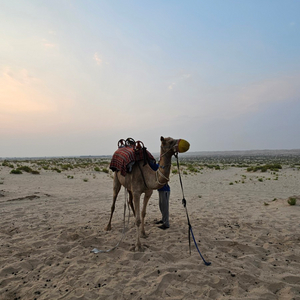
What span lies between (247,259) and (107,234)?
352cm

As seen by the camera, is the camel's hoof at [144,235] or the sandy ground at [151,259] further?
the camel's hoof at [144,235]

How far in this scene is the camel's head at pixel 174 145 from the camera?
4281 millimetres

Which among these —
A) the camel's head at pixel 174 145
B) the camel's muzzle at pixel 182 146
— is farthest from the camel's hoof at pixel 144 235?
the camel's muzzle at pixel 182 146

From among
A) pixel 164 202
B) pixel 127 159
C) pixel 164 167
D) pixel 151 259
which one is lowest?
pixel 151 259

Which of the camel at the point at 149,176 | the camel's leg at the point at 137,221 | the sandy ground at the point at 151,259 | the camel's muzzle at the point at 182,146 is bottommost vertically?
the sandy ground at the point at 151,259

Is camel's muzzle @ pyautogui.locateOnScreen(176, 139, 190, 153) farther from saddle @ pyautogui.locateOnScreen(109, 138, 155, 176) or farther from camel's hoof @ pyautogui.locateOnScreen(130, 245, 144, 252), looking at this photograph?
camel's hoof @ pyautogui.locateOnScreen(130, 245, 144, 252)

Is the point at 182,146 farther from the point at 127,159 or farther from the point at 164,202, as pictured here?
the point at 164,202

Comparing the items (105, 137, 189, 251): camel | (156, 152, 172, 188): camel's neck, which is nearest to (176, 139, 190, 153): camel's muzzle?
(105, 137, 189, 251): camel

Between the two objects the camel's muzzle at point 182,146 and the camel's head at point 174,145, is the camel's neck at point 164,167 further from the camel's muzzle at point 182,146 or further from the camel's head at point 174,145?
the camel's muzzle at point 182,146

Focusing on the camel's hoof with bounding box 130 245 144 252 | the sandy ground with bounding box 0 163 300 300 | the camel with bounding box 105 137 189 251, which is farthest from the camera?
the camel's hoof with bounding box 130 245 144 252

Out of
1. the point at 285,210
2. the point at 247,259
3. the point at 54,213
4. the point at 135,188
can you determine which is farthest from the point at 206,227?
the point at 54,213

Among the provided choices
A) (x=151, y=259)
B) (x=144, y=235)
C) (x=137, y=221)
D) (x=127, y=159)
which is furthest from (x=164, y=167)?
(x=144, y=235)

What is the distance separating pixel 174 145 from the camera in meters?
4.44

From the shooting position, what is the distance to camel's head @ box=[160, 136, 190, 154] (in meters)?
4.28
